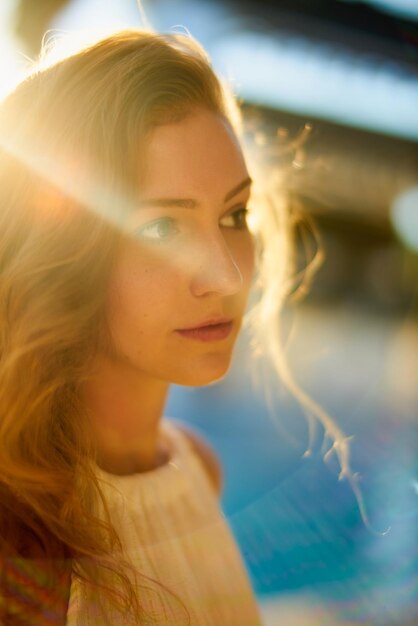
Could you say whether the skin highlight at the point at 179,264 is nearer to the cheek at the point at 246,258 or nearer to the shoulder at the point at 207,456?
the cheek at the point at 246,258

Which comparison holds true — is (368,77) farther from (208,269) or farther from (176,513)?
(176,513)

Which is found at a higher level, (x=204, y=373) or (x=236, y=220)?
(x=236, y=220)

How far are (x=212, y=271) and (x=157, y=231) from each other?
0.37ft

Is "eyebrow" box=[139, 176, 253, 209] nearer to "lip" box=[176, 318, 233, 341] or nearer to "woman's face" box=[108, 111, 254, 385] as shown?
"woman's face" box=[108, 111, 254, 385]

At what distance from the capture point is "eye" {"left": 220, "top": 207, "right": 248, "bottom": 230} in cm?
119

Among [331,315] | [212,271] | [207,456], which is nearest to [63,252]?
[212,271]

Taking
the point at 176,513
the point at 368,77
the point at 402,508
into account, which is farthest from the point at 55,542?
the point at 368,77

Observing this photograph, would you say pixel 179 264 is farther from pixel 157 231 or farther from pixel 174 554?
pixel 174 554

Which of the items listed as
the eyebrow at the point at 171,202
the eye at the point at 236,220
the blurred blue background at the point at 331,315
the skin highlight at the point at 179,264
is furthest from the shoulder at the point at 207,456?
the eyebrow at the point at 171,202

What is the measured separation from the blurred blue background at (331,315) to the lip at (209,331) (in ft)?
1.77

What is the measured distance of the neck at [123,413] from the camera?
1172mm

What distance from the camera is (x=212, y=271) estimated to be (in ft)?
3.45

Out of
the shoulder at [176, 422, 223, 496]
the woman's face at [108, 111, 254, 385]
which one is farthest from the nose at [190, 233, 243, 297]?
the shoulder at [176, 422, 223, 496]

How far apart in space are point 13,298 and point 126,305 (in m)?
0.18
